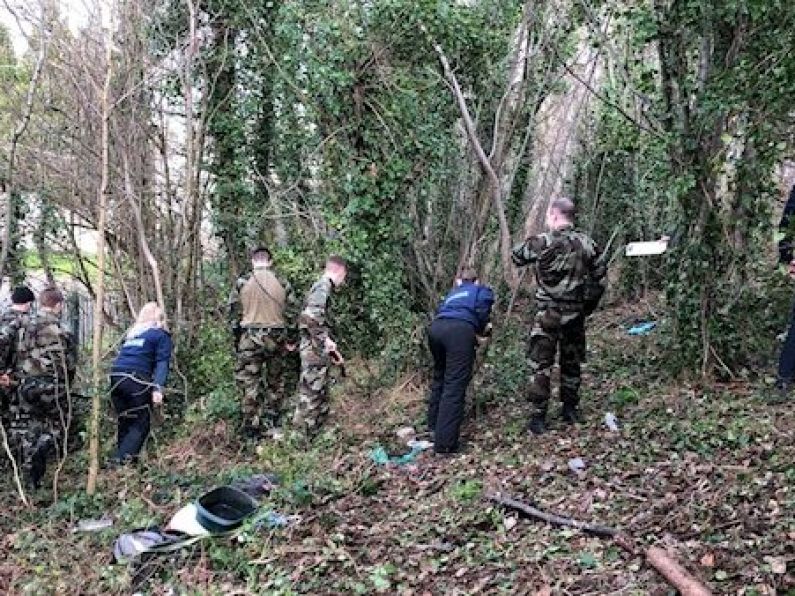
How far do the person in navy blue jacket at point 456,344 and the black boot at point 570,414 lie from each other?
2.98ft

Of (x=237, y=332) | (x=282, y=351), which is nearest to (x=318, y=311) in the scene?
(x=282, y=351)

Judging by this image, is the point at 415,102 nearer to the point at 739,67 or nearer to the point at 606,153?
the point at 739,67

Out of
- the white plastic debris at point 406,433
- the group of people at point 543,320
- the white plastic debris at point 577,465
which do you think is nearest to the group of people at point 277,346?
the white plastic debris at point 406,433

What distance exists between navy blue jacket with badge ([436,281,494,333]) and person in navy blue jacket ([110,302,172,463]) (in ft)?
9.08

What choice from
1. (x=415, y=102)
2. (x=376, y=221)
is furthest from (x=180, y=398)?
(x=415, y=102)

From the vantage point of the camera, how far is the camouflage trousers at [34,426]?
285 inches

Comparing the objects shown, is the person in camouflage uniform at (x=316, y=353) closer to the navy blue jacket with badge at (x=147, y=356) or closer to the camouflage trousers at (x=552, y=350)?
the navy blue jacket with badge at (x=147, y=356)

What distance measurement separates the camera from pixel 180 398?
8.81 m

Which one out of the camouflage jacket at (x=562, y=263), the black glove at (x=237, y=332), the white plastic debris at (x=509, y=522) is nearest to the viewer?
the white plastic debris at (x=509, y=522)

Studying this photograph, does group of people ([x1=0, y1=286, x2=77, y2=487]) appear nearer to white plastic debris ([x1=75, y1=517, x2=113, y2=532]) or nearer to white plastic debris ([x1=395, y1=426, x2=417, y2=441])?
white plastic debris ([x1=75, y1=517, x2=113, y2=532])

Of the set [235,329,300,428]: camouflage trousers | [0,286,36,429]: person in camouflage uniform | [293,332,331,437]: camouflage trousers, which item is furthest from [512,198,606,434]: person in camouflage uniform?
[0,286,36,429]: person in camouflage uniform

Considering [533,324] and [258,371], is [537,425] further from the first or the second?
[258,371]

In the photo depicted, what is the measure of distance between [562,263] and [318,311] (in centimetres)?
241

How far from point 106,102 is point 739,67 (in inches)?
206
